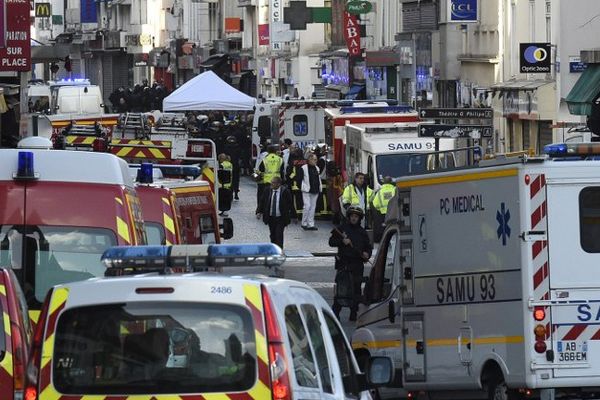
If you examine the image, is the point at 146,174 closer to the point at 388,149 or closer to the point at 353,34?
the point at 388,149

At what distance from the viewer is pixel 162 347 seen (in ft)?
25.4

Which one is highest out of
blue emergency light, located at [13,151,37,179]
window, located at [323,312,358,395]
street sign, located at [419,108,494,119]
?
blue emergency light, located at [13,151,37,179]

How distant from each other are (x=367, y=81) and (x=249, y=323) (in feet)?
209

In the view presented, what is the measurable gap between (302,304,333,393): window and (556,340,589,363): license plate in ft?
17.5

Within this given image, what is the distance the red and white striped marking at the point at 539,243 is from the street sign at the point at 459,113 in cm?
2346

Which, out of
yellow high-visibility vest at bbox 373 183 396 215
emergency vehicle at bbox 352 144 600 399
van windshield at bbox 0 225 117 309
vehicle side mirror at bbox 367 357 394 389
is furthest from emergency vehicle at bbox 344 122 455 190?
vehicle side mirror at bbox 367 357 394 389

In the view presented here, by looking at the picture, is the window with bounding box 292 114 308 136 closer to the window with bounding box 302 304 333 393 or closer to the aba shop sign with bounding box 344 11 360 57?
the aba shop sign with bounding box 344 11 360 57

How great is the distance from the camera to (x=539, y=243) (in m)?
13.4

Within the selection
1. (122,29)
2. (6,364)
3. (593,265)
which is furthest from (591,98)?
(122,29)

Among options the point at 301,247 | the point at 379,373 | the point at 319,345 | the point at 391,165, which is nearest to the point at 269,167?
the point at 301,247

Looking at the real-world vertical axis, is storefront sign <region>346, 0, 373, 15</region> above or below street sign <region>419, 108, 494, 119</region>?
above

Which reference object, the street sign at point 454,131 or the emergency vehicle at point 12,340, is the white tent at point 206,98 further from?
the emergency vehicle at point 12,340

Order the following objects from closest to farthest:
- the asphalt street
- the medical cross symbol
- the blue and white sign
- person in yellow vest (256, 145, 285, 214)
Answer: the medical cross symbol
the asphalt street
person in yellow vest (256, 145, 285, 214)
the blue and white sign

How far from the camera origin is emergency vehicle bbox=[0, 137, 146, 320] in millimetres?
12680
